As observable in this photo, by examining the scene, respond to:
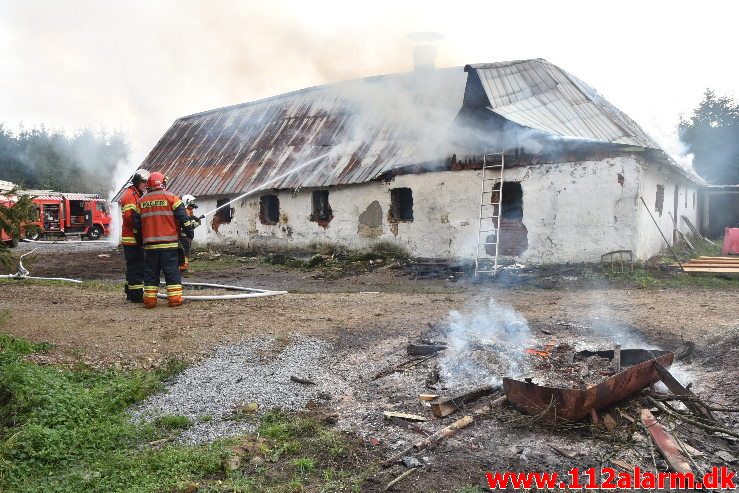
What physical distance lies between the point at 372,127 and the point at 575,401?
45.0 ft

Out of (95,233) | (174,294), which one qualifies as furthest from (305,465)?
(95,233)

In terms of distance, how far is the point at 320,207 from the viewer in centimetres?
1585

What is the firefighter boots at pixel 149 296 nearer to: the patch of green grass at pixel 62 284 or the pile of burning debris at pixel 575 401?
the patch of green grass at pixel 62 284

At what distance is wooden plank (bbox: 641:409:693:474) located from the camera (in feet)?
9.78

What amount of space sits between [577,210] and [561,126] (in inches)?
80.4

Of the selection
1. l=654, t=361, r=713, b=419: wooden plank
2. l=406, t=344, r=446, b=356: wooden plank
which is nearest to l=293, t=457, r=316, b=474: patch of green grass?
l=406, t=344, r=446, b=356: wooden plank

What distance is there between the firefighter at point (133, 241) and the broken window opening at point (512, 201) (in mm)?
8297

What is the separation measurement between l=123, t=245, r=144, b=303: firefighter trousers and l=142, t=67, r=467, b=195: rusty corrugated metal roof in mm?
7727

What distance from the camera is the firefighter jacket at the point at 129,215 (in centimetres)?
705

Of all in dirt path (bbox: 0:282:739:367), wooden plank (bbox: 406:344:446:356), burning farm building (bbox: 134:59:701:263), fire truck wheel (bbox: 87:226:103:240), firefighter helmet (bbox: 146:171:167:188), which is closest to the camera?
wooden plank (bbox: 406:344:446:356)

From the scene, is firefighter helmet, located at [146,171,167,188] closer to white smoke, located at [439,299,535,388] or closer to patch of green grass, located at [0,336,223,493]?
patch of green grass, located at [0,336,223,493]

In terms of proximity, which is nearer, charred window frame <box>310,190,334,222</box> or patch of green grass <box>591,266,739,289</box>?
patch of green grass <box>591,266,739,289</box>

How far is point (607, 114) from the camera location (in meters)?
14.1

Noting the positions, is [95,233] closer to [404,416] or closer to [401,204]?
[401,204]
